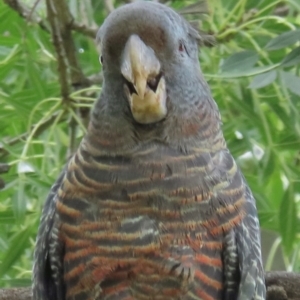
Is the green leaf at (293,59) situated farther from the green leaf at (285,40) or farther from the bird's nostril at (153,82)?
the bird's nostril at (153,82)

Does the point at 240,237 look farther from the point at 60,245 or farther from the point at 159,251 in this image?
the point at 60,245

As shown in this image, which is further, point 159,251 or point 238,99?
point 238,99

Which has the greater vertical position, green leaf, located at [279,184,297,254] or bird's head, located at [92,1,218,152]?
bird's head, located at [92,1,218,152]

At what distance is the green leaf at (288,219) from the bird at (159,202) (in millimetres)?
247

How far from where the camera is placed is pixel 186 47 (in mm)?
1116

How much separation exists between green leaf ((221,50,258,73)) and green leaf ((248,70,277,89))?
28 mm

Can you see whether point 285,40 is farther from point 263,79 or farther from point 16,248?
point 16,248

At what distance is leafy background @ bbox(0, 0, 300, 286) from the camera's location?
4.40ft

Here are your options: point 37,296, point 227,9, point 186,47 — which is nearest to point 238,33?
point 227,9

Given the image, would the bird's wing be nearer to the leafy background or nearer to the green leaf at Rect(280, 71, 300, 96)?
the leafy background

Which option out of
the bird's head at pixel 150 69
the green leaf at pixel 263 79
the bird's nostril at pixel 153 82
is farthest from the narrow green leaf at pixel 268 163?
the bird's nostril at pixel 153 82

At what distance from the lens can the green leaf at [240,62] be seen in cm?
128

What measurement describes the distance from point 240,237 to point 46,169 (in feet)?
1.63

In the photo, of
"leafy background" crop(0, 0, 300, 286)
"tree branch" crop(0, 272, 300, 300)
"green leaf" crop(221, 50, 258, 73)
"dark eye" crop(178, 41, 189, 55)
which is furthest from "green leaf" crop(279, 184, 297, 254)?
"dark eye" crop(178, 41, 189, 55)
